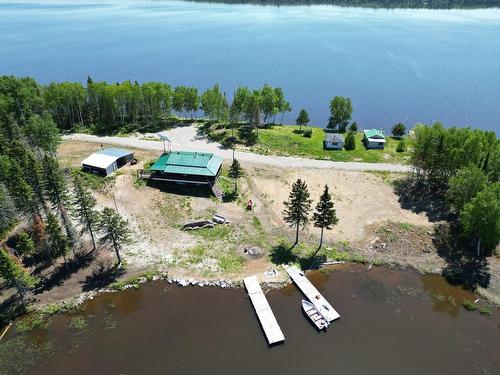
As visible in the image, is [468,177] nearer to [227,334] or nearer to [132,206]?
[227,334]

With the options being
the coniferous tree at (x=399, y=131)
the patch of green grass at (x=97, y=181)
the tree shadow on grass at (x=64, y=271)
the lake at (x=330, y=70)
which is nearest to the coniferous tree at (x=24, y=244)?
the tree shadow on grass at (x=64, y=271)

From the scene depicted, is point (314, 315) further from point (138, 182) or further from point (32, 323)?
point (138, 182)

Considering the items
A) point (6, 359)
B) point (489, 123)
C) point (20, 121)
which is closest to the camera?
point (6, 359)

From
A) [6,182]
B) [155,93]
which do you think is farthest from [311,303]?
[155,93]

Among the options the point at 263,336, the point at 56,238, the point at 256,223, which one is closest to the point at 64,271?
the point at 56,238

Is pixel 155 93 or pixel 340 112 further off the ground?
pixel 155 93
